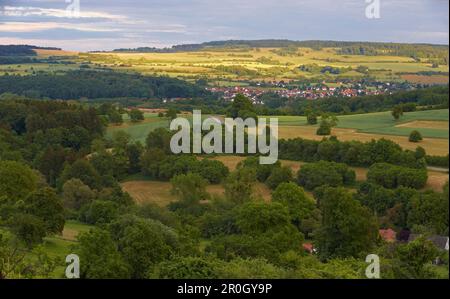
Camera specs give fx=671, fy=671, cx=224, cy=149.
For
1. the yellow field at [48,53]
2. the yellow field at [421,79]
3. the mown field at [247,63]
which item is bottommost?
the yellow field at [421,79]

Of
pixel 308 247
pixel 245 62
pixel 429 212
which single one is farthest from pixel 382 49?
pixel 308 247

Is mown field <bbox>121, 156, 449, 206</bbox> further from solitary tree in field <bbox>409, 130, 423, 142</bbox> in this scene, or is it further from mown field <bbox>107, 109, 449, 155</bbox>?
solitary tree in field <bbox>409, 130, 423, 142</bbox>

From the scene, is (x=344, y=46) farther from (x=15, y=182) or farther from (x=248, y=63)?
(x=15, y=182)

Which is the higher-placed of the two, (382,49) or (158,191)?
(382,49)

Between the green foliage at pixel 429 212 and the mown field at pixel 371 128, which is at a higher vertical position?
the mown field at pixel 371 128

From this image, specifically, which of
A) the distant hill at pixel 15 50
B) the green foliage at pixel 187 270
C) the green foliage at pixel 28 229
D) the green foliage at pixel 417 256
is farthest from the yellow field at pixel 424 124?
the distant hill at pixel 15 50

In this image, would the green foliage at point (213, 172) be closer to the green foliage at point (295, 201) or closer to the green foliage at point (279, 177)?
the green foliage at point (279, 177)

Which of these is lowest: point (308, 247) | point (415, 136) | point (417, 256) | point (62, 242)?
point (308, 247)

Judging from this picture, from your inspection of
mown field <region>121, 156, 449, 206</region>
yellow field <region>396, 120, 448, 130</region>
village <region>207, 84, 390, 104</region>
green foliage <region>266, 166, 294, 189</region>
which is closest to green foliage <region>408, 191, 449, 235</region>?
mown field <region>121, 156, 449, 206</region>
